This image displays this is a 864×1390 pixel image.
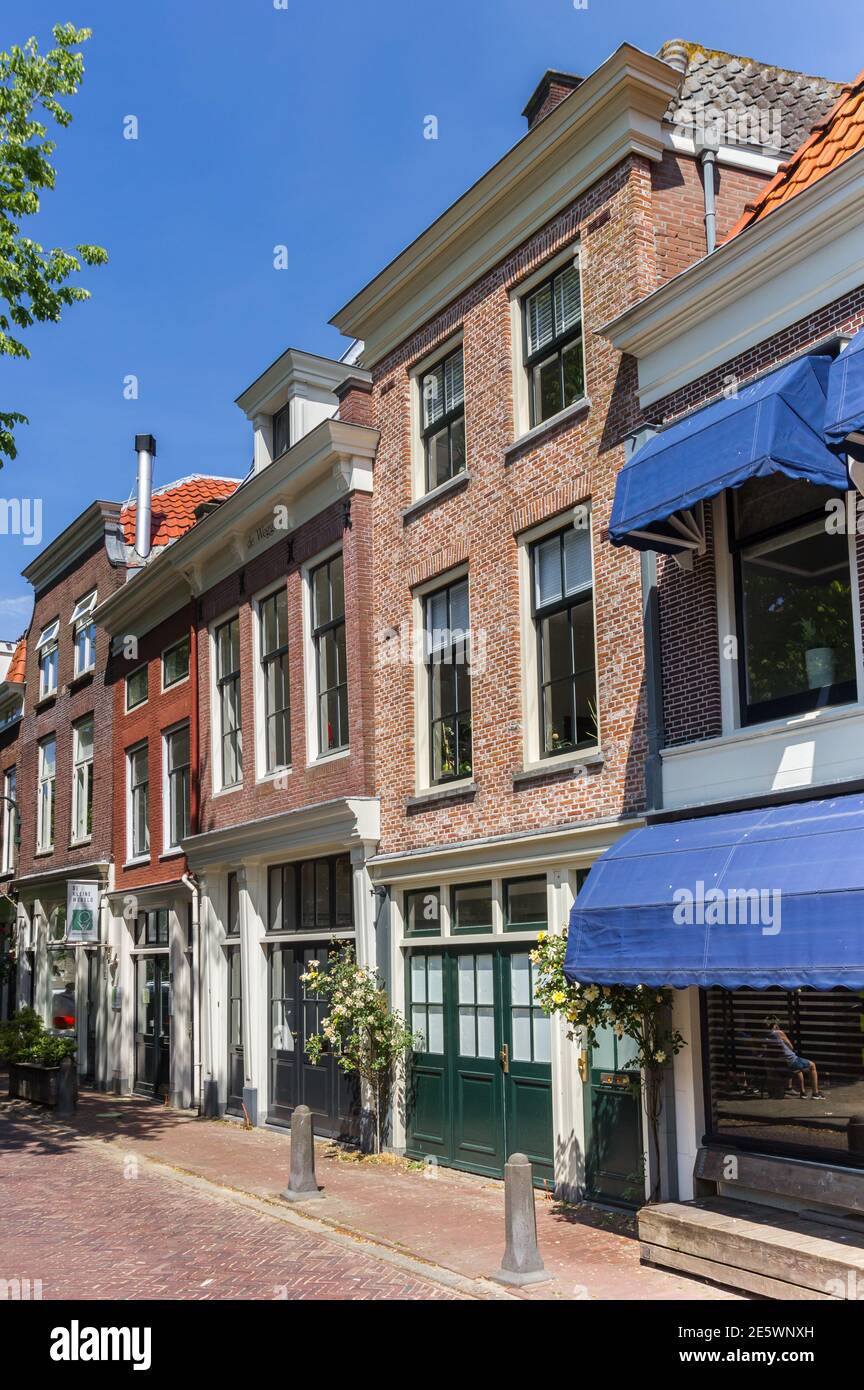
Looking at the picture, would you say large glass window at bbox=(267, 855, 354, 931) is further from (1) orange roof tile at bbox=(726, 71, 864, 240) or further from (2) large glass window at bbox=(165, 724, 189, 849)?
(1) orange roof tile at bbox=(726, 71, 864, 240)

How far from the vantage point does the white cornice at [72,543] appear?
26625mm

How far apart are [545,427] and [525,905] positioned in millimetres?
4746

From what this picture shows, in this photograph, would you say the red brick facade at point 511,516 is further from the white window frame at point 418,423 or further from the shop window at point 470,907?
the shop window at point 470,907

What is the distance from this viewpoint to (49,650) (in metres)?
30.4

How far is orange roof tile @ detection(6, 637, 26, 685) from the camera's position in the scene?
112 feet

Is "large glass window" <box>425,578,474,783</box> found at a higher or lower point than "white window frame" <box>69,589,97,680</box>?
lower

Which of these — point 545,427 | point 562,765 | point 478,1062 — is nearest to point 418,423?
point 545,427

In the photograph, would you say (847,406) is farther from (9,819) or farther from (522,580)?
(9,819)

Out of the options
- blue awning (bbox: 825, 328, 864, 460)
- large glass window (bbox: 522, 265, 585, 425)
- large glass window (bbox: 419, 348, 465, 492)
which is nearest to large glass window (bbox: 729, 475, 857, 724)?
blue awning (bbox: 825, 328, 864, 460)

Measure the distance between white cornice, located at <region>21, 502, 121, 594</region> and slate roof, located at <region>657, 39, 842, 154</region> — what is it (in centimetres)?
1612

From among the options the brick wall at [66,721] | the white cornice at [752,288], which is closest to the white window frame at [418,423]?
the white cornice at [752,288]

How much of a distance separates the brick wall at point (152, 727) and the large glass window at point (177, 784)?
0.16 metres
